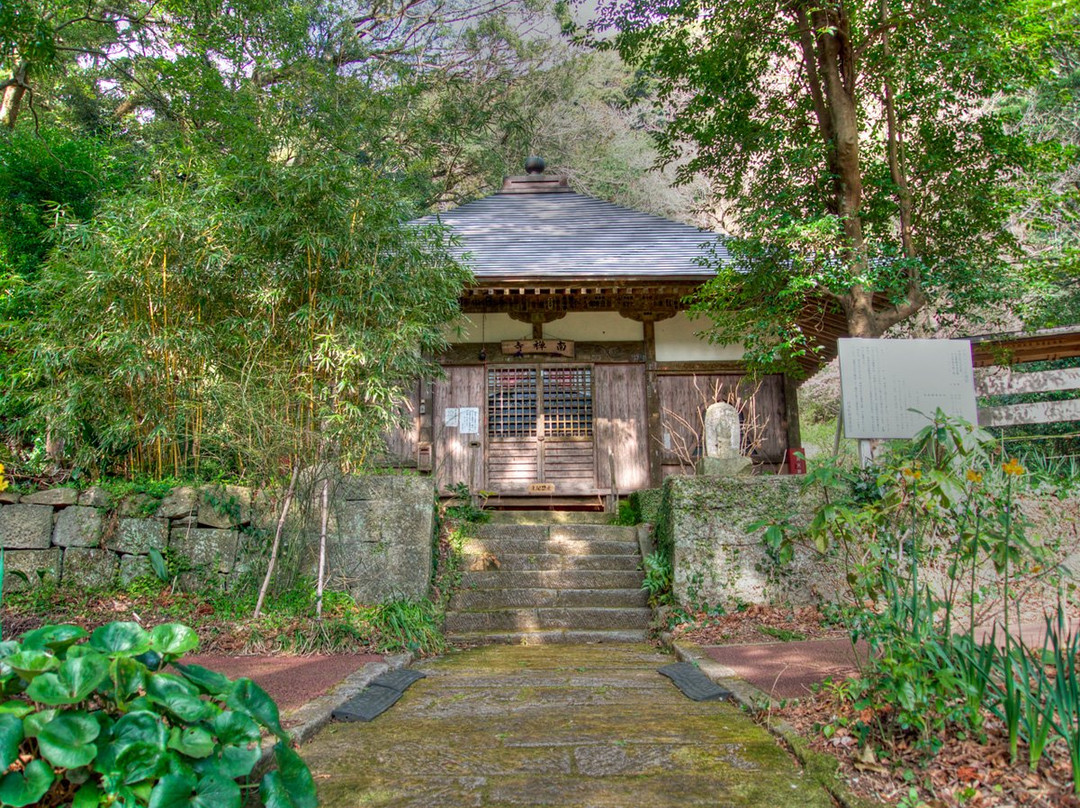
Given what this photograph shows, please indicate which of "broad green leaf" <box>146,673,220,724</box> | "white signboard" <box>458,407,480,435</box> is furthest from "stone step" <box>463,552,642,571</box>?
"broad green leaf" <box>146,673,220,724</box>

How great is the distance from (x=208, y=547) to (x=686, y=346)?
563cm

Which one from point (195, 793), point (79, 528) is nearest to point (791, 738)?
point (195, 793)

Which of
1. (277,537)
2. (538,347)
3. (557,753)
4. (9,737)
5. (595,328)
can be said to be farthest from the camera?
(595,328)

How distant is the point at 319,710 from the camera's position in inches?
131

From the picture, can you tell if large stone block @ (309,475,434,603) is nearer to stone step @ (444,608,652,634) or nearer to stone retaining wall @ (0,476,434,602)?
stone retaining wall @ (0,476,434,602)

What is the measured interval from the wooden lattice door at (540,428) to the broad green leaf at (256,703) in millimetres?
6173

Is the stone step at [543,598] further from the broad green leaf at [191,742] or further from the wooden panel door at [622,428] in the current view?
the broad green leaf at [191,742]

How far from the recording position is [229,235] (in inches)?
212

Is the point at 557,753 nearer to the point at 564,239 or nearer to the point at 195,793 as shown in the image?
the point at 195,793

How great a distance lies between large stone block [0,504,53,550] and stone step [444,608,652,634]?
328 centimetres

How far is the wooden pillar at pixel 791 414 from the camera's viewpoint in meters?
8.36

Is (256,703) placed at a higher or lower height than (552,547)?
higher

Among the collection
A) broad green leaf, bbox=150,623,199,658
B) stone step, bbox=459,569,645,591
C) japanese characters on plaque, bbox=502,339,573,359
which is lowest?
stone step, bbox=459,569,645,591

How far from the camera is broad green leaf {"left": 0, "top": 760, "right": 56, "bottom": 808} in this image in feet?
5.78
